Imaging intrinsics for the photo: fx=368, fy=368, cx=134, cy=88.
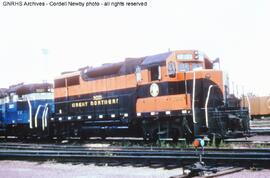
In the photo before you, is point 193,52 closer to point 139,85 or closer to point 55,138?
point 139,85

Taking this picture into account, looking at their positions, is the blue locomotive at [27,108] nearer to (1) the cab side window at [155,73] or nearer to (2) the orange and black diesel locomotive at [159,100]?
(2) the orange and black diesel locomotive at [159,100]

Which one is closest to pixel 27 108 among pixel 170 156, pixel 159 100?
pixel 159 100

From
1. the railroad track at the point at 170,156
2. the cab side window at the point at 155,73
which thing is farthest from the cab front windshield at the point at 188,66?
the railroad track at the point at 170,156

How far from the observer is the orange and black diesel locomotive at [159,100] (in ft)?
44.8

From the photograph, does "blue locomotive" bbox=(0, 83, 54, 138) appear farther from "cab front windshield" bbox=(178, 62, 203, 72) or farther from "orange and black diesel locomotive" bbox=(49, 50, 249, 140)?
"cab front windshield" bbox=(178, 62, 203, 72)

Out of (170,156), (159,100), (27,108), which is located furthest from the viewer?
(27,108)

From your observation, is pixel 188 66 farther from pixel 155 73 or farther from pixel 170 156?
pixel 170 156

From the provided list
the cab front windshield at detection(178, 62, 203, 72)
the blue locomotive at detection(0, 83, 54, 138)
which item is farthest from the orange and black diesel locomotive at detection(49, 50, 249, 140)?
the blue locomotive at detection(0, 83, 54, 138)

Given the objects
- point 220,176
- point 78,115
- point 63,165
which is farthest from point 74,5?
point 78,115

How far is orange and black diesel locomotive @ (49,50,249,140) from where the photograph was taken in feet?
44.8

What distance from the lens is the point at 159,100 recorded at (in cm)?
1463

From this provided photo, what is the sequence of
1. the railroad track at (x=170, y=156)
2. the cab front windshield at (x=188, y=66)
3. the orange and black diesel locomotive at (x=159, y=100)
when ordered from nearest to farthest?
the railroad track at (x=170, y=156), the orange and black diesel locomotive at (x=159, y=100), the cab front windshield at (x=188, y=66)

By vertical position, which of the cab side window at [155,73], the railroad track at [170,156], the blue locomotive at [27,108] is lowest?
the railroad track at [170,156]

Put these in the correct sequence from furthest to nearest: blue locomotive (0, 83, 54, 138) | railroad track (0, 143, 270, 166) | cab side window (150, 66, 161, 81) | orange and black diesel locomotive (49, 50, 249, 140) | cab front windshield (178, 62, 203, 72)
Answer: blue locomotive (0, 83, 54, 138), cab side window (150, 66, 161, 81), cab front windshield (178, 62, 203, 72), orange and black diesel locomotive (49, 50, 249, 140), railroad track (0, 143, 270, 166)
